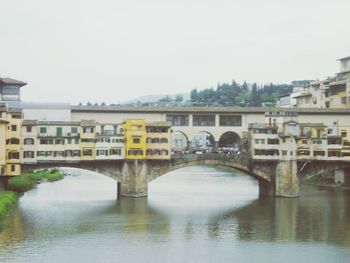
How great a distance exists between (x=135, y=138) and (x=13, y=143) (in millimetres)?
9755

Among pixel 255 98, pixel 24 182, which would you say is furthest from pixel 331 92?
pixel 255 98

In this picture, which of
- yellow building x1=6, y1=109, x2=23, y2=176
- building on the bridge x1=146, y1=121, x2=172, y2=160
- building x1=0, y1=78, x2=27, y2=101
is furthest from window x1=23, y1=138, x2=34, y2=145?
building on the bridge x1=146, y1=121, x2=172, y2=160

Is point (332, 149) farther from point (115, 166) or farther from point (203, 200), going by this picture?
point (115, 166)

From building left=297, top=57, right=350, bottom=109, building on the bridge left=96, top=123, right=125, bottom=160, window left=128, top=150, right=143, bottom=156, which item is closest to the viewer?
building on the bridge left=96, top=123, right=125, bottom=160

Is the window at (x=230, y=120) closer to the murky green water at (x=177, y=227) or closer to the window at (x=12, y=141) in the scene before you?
the murky green water at (x=177, y=227)

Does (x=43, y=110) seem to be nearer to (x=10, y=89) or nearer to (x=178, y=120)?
(x=10, y=89)

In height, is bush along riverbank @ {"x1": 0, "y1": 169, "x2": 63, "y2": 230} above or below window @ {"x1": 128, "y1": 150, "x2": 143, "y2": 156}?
below

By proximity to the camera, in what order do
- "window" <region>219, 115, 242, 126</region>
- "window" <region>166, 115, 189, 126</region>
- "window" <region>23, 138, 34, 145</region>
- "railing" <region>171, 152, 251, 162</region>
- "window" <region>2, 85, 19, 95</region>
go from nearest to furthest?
"window" <region>23, 138, 34, 145</region>
"railing" <region>171, 152, 251, 162</region>
"window" <region>2, 85, 19, 95</region>
"window" <region>166, 115, 189, 126</region>
"window" <region>219, 115, 242, 126</region>

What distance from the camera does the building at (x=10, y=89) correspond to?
55.9m

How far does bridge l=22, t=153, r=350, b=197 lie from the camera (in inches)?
2032

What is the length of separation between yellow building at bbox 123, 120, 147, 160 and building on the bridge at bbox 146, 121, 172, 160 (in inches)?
21.6

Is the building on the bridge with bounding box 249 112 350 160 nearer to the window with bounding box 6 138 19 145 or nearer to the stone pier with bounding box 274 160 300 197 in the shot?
the stone pier with bounding box 274 160 300 197

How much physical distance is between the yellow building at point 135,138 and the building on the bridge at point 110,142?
0.50 meters

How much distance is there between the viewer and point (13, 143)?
1925 inches
